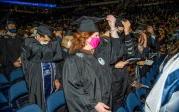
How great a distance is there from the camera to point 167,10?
77.0 ft

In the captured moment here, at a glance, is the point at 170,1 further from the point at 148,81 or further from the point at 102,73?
the point at 102,73

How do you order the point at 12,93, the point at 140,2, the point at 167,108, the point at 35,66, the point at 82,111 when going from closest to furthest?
the point at 167,108
the point at 82,111
the point at 12,93
the point at 35,66
the point at 140,2

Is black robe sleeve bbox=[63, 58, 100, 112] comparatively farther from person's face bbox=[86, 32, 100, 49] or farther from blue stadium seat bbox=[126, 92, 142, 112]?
blue stadium seat bbox=[126, 92, 142, 112]

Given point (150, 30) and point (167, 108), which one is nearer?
point (167, 108)

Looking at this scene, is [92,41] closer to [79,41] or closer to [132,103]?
[79,41]

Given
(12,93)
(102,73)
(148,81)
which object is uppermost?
(102,73)

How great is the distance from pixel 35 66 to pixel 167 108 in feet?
11.6

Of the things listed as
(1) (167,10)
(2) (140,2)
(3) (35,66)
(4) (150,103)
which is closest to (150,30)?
(3) (35,66)

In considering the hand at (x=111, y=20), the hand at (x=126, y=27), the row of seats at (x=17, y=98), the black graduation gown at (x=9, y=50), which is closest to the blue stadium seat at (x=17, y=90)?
the row of seats at (x=17, y=98)

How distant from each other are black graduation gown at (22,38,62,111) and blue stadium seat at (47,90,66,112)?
1169mm

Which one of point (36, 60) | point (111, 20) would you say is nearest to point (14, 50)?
point (36, 60)

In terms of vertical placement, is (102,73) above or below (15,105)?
above

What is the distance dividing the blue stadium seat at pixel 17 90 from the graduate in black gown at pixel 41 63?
13.5 inches

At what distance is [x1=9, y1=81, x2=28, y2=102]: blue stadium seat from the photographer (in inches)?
182
